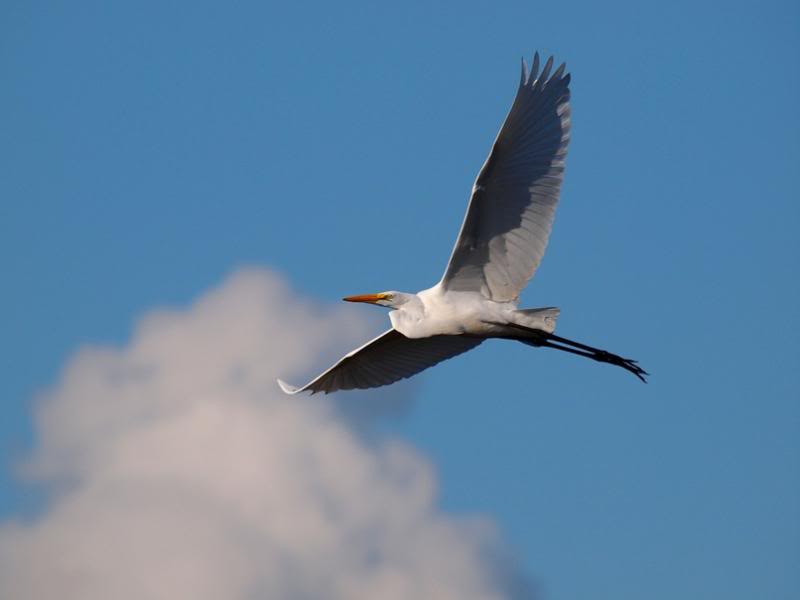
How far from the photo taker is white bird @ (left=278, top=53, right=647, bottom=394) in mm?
18641

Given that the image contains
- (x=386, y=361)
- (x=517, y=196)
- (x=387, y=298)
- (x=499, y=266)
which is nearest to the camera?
(x=517, y=196)

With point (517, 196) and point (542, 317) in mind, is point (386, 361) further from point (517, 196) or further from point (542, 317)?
point (517, 196)

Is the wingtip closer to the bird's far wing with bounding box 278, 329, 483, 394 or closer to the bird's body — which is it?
the bird's far wing with bounding box 278, 329, 483, 394

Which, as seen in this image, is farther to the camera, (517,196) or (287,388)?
(287,388)

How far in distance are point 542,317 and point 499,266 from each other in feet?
3.07

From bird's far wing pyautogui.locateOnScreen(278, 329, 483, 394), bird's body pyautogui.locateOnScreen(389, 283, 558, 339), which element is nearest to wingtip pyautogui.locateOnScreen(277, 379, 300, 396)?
bird's far wing pyautogui.locateOnScreen(278, 329, 483, 394)

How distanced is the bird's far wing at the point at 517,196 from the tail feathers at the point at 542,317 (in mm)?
391

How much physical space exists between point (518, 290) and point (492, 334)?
0.79m

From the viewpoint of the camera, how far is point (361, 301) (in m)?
21.2

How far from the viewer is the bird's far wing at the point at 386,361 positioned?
71.7ft

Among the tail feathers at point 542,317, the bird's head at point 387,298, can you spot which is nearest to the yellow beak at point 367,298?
the bird's head at point 387,298

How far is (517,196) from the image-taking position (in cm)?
1912

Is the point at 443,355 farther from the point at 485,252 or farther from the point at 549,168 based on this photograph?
the point at 549,168

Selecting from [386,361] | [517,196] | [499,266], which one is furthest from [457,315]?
[386,361]
